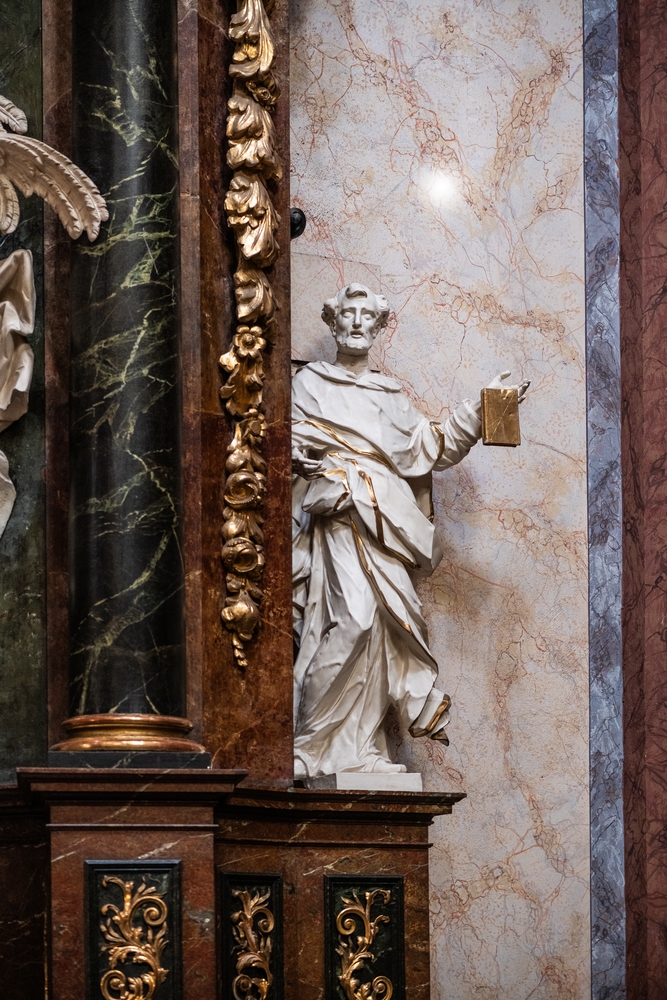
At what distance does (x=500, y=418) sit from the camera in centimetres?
830

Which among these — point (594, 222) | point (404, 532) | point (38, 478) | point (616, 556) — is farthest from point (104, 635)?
point (594, 222)

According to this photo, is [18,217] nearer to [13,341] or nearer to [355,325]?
[13,341]

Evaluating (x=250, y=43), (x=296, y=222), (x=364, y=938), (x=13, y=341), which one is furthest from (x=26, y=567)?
(x=250, y=43)

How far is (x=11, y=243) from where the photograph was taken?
313 inches

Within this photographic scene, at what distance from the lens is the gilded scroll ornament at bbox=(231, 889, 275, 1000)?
7367 millimetres

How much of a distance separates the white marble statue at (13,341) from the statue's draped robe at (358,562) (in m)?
1.18

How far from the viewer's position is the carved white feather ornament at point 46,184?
722cm

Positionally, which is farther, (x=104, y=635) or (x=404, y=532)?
(x=404, y=532)

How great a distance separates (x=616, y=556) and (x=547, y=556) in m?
0.32

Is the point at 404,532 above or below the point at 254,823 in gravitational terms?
above

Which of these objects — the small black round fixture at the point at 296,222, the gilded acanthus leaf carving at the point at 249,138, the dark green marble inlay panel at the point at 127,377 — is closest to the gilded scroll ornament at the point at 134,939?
the dark green marble inlay panel at the point at 127,377

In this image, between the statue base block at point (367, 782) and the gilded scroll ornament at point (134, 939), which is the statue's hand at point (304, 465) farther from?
the gilded scroll ornament at point (134, 939)

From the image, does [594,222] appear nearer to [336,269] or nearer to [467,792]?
[336,269]

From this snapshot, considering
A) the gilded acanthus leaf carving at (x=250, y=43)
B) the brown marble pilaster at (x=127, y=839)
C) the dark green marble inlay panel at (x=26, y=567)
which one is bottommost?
the brown marble pilaster at (x=127, y=839)
